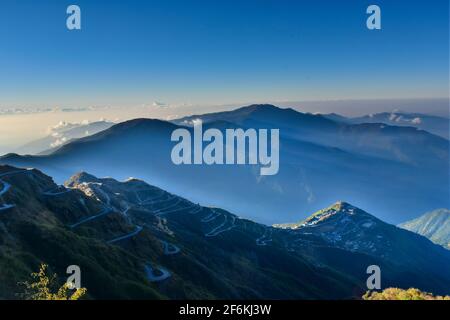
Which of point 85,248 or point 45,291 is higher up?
point 45,291

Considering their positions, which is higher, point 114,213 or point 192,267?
point 114,213

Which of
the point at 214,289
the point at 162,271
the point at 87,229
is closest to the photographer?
the point at 162,271

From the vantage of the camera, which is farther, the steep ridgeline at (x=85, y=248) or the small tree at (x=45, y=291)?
the steep ridgeline at (x=85, y=248)

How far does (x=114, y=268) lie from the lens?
123500 mm

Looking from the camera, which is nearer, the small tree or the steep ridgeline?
the small tree

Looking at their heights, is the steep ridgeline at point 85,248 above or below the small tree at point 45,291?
below

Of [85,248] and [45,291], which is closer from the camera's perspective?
[45,291]

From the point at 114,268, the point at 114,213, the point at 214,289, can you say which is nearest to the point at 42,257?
the point at 114,268

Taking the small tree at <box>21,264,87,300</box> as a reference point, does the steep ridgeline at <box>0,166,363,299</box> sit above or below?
below

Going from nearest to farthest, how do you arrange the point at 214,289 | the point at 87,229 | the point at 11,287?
the point at 11,287 → the point at 87,229 → the point at 214,289
